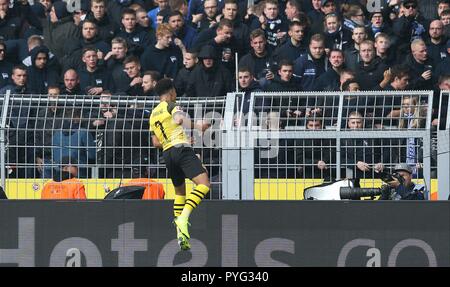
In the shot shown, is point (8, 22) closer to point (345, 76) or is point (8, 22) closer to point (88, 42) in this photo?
point (88, 42)

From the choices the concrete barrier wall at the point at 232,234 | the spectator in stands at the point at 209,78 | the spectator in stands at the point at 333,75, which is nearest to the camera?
the concrete barrier wall at the point at 232,234

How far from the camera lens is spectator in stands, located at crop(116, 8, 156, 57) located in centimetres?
1659

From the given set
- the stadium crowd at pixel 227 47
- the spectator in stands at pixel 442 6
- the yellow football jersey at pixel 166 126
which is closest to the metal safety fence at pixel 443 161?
the yellow football jersey at pixel 166 126

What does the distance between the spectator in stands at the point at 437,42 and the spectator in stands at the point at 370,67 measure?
2.33ft

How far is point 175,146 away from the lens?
11.8 m

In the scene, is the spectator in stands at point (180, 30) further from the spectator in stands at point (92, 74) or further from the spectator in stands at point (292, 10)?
the spectator in stands at point (292, 10)

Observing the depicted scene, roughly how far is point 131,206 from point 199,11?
234 inches

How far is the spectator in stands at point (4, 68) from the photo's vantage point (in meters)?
16.2

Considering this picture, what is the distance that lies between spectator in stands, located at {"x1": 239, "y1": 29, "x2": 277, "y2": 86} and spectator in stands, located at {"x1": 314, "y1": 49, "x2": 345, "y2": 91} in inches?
27.7

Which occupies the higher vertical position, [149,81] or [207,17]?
[207,17]

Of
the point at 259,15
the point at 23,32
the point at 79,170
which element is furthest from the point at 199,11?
the point at 79,170

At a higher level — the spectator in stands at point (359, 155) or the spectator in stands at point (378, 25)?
the spectator in stands at point (378, 25)

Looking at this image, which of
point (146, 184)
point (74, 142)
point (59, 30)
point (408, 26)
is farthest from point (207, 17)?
point (74, 142)

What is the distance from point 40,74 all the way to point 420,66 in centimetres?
512
